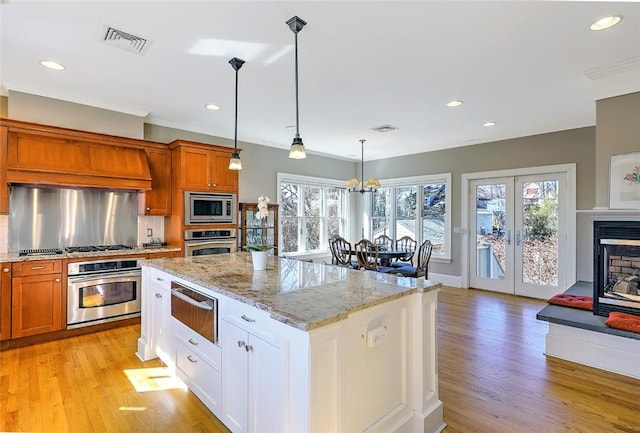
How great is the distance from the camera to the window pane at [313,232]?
23.2 feet

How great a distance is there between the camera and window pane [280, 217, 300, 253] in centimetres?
659

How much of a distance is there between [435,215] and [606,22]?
454cm

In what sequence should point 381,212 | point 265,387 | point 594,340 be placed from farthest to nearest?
point 381,212 < point 594,340 < point 265,387

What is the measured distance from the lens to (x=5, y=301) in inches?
128

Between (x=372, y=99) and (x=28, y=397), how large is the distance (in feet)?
13.6

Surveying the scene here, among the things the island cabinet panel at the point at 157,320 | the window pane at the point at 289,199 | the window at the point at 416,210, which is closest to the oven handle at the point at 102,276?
the island cabinet panel at the point at 157,320

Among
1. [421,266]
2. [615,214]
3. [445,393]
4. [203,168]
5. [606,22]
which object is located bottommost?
[445,393]

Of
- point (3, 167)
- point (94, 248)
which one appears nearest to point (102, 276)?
point (94, 248)

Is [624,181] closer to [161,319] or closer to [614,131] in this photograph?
[614,131]

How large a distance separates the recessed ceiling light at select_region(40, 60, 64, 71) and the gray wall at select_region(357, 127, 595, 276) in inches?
231

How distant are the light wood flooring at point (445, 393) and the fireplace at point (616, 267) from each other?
27.5 inches

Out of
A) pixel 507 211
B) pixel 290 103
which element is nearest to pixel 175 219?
pixel 290 103

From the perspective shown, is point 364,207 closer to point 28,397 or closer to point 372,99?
point 372,99

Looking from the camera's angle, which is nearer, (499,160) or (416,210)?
(499,160)
